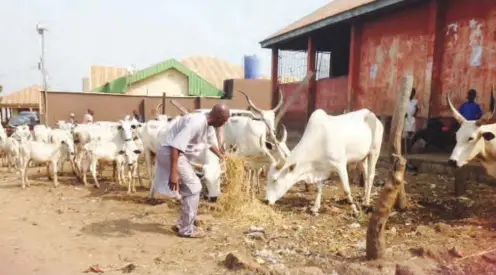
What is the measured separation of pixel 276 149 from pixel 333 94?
6.91 metres

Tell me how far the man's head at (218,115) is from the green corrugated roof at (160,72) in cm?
2031

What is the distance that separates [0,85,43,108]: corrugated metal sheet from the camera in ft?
96.8

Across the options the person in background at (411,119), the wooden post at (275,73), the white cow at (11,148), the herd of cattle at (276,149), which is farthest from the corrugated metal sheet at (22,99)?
the person in background at (411,119)

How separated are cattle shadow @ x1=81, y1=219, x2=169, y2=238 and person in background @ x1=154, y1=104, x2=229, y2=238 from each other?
0.48 m

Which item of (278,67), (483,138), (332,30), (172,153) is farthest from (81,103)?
(483,138)

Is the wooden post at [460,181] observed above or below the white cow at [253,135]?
below

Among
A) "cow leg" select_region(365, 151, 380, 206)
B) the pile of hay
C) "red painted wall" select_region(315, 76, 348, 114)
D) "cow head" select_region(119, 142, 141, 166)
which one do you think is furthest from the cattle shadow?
"red painted wall" select_region(315, 76, 348, 114)

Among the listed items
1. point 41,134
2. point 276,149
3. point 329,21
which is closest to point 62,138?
point 41,134

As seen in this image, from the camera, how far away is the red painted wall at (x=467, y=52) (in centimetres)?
898

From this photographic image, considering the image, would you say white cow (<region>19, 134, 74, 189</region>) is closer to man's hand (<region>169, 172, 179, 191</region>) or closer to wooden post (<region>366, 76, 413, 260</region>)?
man's hand (<region>169, 172, 179, 191</region>)

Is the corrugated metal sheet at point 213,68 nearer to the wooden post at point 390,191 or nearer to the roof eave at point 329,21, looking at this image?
the roof eave at point 329,21

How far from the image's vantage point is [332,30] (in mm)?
15117

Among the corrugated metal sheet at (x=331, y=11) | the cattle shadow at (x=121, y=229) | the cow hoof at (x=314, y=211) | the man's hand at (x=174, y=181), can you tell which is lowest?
the cattle shadow at (x=121, y=229)

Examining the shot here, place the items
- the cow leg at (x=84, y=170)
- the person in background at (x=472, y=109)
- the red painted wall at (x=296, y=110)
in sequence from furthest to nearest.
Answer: the red painted wall at (x=296, y=110) < the cow leg at (x=84, y=170) < the person in background at (x=472, y=109)
